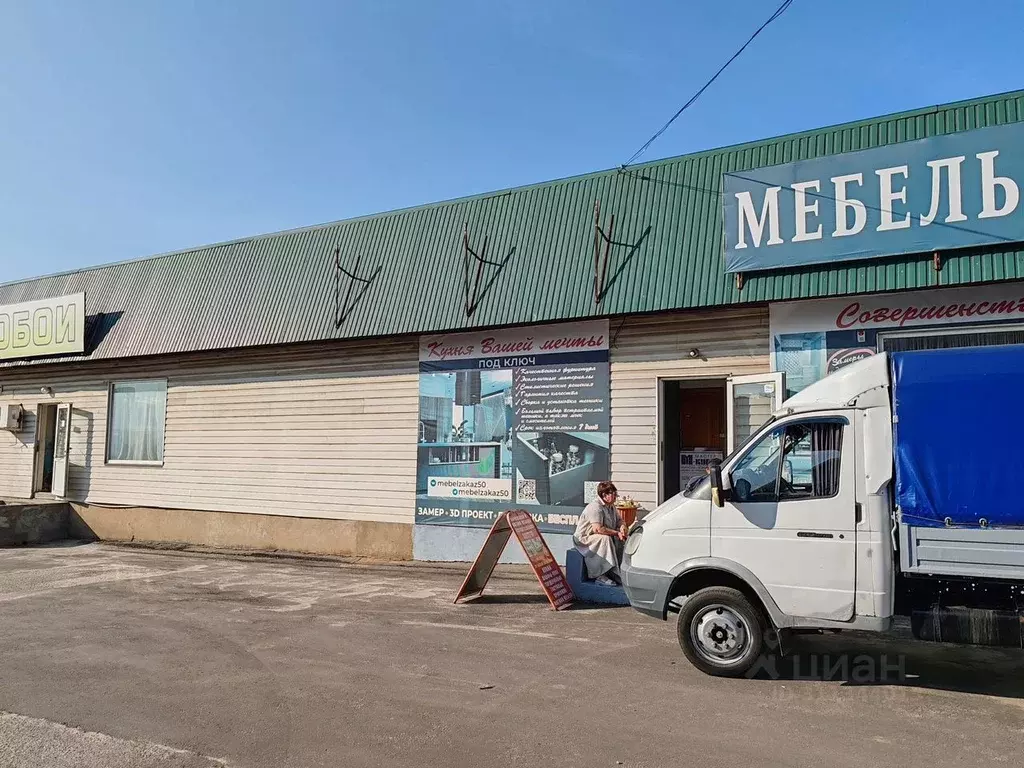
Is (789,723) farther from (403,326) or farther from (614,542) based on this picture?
(403,326)

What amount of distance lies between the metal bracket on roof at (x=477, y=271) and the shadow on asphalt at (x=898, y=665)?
6996 millimetres

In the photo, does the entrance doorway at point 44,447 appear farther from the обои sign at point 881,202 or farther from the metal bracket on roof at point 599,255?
the обои sign at point 881,202

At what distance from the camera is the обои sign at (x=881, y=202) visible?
8.44 meters

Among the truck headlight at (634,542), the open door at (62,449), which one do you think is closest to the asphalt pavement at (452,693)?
the truck headlight at (634,542)

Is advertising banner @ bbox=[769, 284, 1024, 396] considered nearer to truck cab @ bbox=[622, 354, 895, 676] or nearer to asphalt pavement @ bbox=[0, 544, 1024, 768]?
truck cab @ bbox=[622, 354, 895, 676]

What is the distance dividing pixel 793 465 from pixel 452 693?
3.45m

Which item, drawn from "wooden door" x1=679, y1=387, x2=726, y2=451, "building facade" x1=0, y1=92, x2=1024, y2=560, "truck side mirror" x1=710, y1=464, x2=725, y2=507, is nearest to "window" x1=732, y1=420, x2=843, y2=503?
"truck side mirror" x1=710, y1=464, x2=725, y2=507

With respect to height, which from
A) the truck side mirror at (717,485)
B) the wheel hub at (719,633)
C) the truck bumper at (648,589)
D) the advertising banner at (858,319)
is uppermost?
the advertising banner at (858,319)

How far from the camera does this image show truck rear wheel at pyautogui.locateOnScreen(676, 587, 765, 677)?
21.1ft

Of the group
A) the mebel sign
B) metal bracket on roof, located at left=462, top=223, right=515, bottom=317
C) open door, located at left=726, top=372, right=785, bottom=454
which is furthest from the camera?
the mebel sign

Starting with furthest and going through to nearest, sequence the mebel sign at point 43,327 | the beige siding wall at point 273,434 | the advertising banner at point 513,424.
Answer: the mebel sign at point 43,327 < the beige siding wall at point 273,434 < the advertising banner at point 513,424

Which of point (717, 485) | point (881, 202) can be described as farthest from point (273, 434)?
point (881, 202)

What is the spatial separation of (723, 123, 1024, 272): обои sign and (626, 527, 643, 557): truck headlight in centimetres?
432

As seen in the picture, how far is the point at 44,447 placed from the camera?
18875 mm
